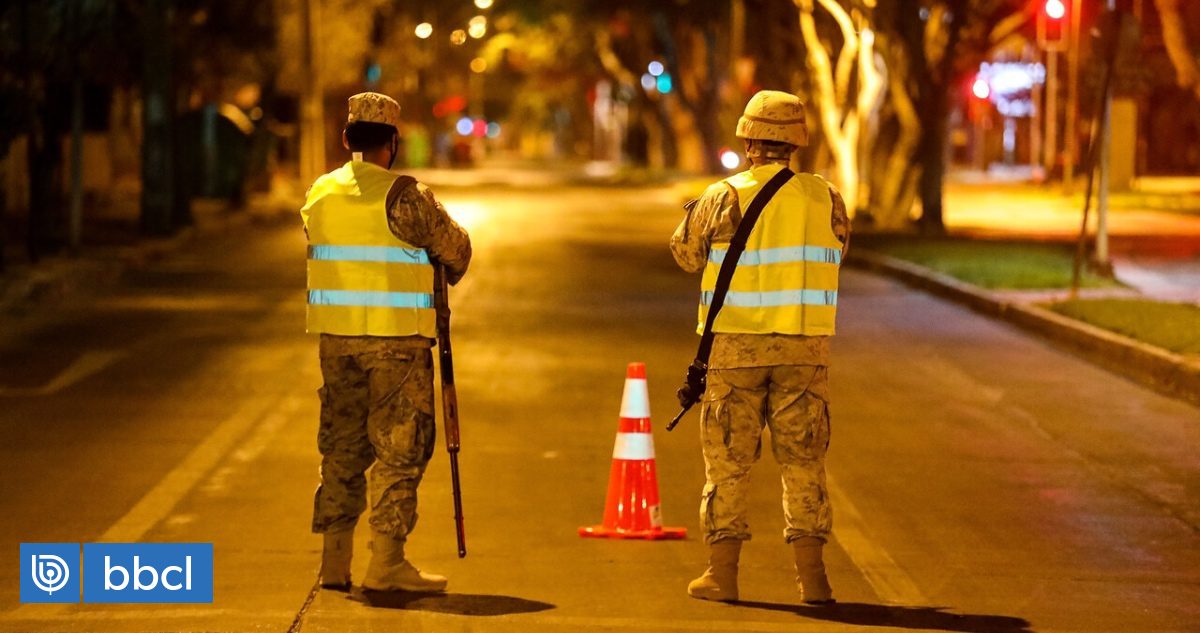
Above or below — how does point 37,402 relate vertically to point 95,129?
below

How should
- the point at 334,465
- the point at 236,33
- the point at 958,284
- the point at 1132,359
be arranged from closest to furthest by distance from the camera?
the point at 334,465
the point at 1132,359
the point at 958,284
the point at 236,33

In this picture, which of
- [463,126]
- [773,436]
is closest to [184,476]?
[773,436]

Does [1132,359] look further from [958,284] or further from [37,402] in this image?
[37,402]

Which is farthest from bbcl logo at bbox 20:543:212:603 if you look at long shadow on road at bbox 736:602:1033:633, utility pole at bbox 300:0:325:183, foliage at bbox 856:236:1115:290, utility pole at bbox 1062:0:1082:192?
utility pole at bbox 300:0:325:183

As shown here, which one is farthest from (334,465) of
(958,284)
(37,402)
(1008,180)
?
(1008,180)

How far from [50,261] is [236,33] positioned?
48.9 ft

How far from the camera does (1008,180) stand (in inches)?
2168

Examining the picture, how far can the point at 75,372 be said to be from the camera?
14406mm

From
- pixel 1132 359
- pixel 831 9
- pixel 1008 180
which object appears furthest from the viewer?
pixel 1008 180

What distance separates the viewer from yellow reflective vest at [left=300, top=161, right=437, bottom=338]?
24.1 feet

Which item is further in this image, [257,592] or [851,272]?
[851,272]

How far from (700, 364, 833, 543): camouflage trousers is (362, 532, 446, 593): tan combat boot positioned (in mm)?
1065

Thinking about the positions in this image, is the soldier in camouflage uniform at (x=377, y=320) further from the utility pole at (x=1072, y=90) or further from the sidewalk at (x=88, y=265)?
the utility pole at (x=1072, y=90)

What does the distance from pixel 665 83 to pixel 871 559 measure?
52.5 meters
